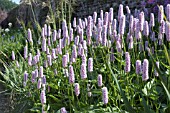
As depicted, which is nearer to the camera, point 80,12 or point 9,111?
point 9,111

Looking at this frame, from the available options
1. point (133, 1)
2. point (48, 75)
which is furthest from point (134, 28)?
point (133, 1)

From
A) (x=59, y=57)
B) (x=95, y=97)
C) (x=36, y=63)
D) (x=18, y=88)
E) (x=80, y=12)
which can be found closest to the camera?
(x=95, y=97)

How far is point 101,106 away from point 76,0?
17.9 feet

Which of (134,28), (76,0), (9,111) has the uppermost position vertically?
(76,0)

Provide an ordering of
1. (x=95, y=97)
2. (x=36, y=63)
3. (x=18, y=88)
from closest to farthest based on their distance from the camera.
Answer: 1. (x=95, y=97)
2. (x=36, y=63)
3. (x=18, y=88)

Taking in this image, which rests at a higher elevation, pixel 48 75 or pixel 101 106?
pixel 48 75

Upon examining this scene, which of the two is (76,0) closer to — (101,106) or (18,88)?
(18,88)

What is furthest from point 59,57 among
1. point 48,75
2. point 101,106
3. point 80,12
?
point 80,12

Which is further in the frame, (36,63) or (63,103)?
(36,63)

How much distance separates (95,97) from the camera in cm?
262

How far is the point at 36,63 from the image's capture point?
2.84 meters

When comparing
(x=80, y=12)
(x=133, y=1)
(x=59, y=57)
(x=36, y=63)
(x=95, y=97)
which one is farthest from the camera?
(x=80, y=12)

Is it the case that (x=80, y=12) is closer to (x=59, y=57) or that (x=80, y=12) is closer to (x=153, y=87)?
(x=59, y=57)

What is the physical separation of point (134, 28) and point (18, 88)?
5.56ft
